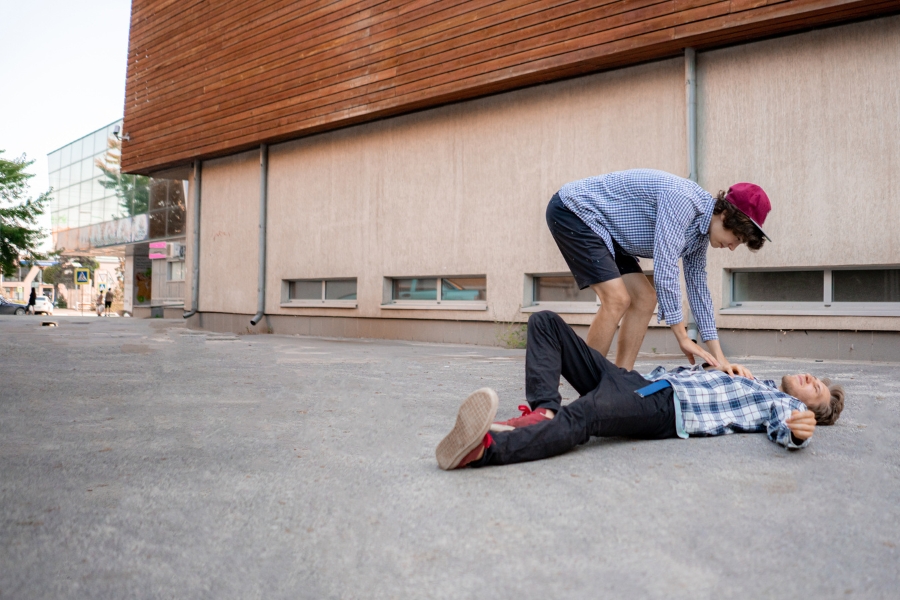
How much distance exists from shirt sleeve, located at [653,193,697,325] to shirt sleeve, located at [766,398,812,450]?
612mm

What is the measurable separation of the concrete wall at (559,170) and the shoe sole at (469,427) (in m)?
6.10

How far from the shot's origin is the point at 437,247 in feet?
36.6

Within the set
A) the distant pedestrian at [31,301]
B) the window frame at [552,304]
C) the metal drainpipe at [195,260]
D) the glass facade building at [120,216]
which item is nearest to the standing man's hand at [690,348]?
the window frame at [552,304]

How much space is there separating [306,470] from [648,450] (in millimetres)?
1456

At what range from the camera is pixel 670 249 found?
382cm

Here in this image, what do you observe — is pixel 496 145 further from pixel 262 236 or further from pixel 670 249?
pixel 670 249

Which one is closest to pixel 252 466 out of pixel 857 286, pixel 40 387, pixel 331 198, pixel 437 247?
pixel 40 387

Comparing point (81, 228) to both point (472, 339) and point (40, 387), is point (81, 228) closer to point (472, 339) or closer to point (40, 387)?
point (472, 339)

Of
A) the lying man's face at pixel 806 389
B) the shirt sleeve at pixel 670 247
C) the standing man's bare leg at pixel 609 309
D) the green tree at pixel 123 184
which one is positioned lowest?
the lying man's face at pixel 806 389

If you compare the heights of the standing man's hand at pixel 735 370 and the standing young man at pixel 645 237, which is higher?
the standing young man at pixel 645 237

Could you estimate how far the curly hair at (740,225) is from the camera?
374cm

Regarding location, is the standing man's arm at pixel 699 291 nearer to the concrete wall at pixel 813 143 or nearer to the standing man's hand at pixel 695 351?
the standing man's hand at pixel 695 351

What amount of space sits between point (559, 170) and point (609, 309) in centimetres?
584

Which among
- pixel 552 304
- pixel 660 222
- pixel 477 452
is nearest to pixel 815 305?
pixel 552 304
